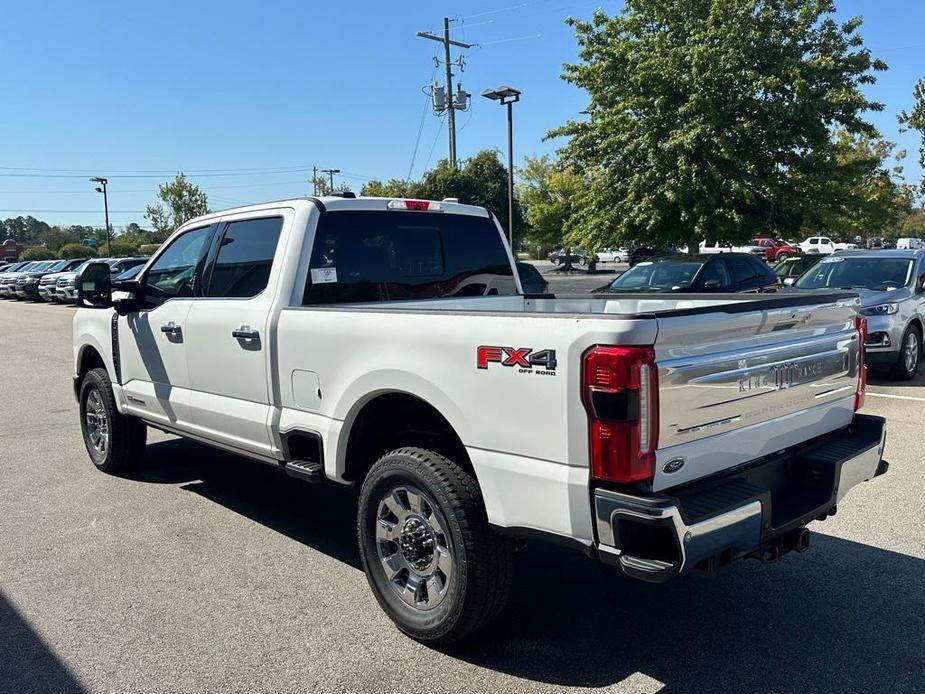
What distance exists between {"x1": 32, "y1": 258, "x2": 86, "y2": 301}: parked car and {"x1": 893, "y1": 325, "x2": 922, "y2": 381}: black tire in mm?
30192

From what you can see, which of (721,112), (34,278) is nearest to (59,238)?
(34,278)

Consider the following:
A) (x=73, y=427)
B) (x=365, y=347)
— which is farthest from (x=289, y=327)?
(x=73, y=427)

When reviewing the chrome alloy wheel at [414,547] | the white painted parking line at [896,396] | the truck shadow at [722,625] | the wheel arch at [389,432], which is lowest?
the truck shadow at [722,625]

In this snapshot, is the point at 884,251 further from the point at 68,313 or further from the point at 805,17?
the point at 68,313

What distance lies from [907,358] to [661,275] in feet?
15.7

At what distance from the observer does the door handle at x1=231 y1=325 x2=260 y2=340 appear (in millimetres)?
4332

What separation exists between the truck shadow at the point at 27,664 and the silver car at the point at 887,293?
907cm

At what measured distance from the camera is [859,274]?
10766mm

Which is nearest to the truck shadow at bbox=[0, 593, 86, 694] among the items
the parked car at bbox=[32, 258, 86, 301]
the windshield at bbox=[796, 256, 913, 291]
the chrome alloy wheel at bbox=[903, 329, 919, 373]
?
the chrome alloy wheel at bbox=[903, 329, 919, 373]

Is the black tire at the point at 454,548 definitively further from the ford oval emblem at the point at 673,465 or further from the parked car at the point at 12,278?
the parked car at the point at 12,278

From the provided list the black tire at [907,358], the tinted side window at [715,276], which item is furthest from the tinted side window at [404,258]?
the tinted side window at [715,276]

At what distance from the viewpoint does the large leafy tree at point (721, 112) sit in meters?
20.3

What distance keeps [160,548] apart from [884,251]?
10.4 m

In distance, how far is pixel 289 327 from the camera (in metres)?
4.12
